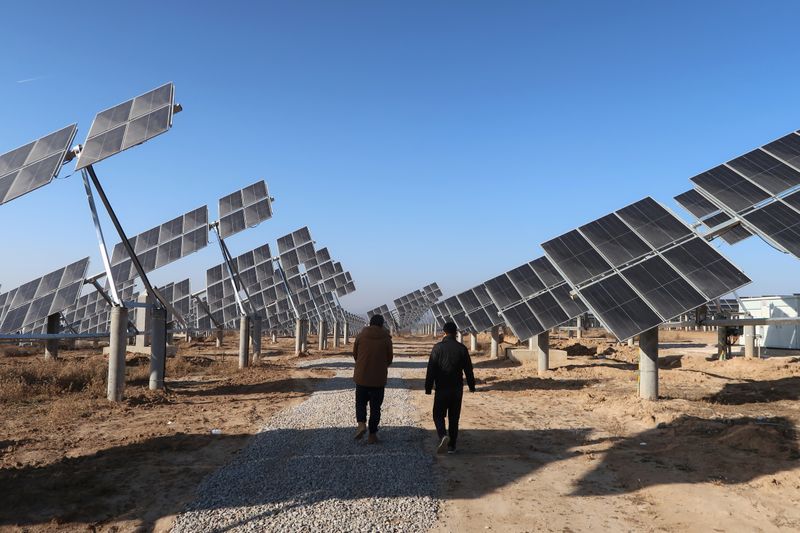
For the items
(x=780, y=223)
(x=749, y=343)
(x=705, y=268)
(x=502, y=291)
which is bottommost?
(x=749, y=343)

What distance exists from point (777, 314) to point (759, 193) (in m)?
15.7

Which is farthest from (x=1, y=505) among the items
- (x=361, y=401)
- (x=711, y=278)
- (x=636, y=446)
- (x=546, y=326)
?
(x=546, y=326)

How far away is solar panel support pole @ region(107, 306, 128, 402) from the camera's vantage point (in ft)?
40.8

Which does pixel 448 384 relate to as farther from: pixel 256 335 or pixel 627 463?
pixel 256 335

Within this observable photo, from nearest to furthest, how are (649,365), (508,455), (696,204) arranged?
1. (508,455)
2. (649,365)
3. (696,204)

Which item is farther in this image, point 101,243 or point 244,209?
point 244,209

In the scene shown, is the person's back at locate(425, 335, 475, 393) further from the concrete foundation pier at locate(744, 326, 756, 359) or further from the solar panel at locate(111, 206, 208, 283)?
the concrete foundation pier at locate(744, 326, 756, 359)

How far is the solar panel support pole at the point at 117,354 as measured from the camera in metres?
12.4

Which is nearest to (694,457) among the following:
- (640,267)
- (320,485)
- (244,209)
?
(320,485)

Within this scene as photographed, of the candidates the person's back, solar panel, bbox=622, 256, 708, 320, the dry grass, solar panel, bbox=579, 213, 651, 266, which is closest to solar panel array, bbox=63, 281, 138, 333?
the dry grass

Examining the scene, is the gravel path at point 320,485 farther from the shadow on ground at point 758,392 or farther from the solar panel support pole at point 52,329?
the solar panel support pole at point 52,329

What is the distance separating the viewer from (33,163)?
43.2ft

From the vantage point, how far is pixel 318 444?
27.8 ft

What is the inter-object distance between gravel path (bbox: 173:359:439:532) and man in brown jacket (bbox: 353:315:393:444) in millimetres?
377
